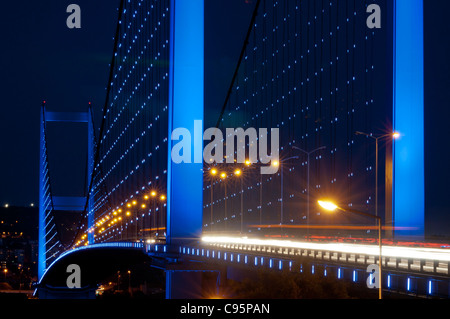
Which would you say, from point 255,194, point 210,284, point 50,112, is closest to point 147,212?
point 255,194

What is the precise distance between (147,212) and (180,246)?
23516 mm

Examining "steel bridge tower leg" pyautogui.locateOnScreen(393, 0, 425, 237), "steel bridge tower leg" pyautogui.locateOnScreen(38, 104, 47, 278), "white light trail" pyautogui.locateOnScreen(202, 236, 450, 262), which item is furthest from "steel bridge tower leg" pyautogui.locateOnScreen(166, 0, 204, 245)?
"steel bridge tower leg" pyautogui.locateOnScreen(38, 104, 47, 278)

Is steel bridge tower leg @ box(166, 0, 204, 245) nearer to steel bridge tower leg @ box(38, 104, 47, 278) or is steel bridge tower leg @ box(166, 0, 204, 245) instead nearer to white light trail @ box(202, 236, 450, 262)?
white light trail @ box(202, 236, 450, 262)

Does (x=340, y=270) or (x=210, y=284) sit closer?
(x=340, y=270)

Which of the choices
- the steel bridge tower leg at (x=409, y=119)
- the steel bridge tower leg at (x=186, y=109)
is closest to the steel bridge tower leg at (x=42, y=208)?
the steel bridge tower leg at (x=186, y=109)

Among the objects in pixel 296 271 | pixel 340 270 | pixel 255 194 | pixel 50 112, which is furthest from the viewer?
pixel 50 112

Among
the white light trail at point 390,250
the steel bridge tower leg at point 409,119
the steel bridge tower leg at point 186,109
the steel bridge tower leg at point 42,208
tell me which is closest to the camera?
the white light trail at point 390,250

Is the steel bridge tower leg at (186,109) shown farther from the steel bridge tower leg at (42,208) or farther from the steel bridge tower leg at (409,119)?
the steel bridge tower leg at (42,208)

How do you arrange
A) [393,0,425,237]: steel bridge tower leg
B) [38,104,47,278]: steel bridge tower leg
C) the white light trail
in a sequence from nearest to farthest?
the white light trail, [393,0,425,237]: steel bridge tower leg, [38,104,47,278]: steel bridge tower leg

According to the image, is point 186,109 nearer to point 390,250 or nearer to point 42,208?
point 390,250

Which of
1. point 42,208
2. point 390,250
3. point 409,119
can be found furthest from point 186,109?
point 42,208
